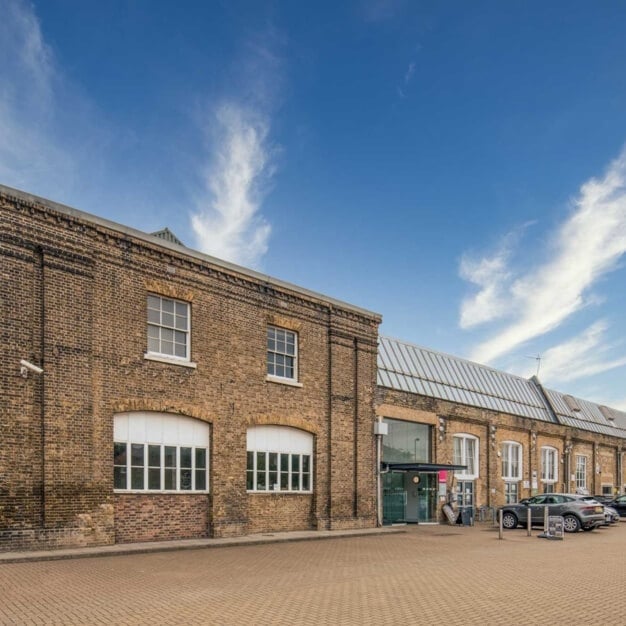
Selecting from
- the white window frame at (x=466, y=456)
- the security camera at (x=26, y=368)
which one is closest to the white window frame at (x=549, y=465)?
the white window frame at (x=466, y=456)

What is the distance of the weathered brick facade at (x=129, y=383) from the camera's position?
636 inches

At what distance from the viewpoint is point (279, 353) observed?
22.8 metres

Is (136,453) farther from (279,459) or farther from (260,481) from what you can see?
(279,459)

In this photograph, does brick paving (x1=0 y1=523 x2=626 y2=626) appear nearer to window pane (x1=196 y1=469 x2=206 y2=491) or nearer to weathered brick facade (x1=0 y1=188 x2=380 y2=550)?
weathered brick facade (x1=0 y1=188 x2=380 y2=550)

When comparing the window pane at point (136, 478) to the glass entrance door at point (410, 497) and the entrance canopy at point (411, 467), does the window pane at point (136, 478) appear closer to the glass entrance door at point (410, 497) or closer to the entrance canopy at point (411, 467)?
the entrance canopy at point (411, 467)

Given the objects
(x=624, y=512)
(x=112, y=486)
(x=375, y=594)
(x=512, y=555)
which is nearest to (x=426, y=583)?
(x=375, y=594)

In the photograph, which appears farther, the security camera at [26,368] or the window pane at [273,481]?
the window pane at [273,481]

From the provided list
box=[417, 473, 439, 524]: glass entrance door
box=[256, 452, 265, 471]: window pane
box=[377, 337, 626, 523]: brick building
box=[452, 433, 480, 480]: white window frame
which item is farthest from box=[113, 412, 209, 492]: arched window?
box=[452, 433, 480, 480]: white window frame

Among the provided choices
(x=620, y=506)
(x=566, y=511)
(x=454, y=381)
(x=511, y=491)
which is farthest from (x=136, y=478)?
(x=620, y=506)

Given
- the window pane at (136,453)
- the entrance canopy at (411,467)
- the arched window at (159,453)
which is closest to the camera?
the arched window at (159,453)

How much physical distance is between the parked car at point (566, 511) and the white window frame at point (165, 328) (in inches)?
554

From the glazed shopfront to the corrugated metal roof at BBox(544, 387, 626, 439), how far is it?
16.4 metres

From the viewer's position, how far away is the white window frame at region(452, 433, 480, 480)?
3167cm

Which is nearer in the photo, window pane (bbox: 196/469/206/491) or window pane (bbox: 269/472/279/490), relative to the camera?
window pane (bbox: 196/469/206/491)
